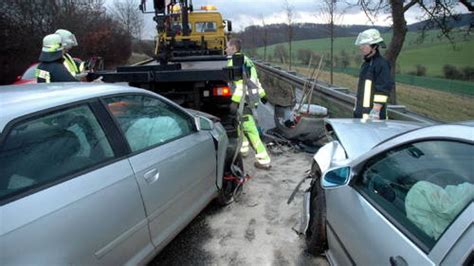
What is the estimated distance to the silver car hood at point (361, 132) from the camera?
368cm

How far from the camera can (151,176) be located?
10.6 feet

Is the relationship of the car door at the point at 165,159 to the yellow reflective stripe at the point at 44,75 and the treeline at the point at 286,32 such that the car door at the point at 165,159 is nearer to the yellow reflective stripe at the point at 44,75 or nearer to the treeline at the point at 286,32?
the yellow reflective stripe at the point at 44,75

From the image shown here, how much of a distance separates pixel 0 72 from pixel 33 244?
20.4 m

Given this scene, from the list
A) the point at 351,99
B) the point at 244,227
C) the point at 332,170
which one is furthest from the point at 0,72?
the point at 332,170

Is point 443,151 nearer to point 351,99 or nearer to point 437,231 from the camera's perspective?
point 437,231

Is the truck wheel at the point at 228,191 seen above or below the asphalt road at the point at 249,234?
above

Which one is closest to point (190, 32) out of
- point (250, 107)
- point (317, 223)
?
point (250, 107)

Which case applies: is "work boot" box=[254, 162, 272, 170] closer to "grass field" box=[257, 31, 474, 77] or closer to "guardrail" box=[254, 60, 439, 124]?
"guardrail" box=[254, 60, 439, 124]

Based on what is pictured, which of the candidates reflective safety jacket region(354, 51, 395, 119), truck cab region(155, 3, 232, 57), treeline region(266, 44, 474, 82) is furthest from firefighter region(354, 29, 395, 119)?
treeline region(266, 44, 474, 82)

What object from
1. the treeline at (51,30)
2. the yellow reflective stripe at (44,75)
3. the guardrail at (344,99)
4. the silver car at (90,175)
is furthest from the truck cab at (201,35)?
the treeline at (51,30)

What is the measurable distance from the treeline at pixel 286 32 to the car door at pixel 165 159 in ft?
30.9

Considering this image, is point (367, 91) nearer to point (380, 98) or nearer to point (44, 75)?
point (380, 98)

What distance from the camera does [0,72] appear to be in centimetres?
1998

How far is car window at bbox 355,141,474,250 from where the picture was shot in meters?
1.99
